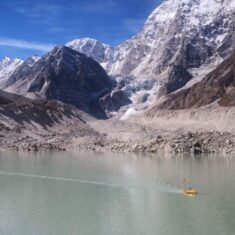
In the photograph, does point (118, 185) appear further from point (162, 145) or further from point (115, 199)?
point (162, 145)

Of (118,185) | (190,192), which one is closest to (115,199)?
(190,192)

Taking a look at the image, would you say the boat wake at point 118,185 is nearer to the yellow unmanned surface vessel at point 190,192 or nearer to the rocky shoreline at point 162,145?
the yellow unmanned surface vessel at point 190,192

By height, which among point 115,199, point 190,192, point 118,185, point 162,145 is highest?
point 162,145

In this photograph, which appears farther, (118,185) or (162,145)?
(162,145)

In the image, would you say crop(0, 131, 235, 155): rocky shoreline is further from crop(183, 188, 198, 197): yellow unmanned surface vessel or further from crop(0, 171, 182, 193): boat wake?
crop(183, 188, 198, 197): yellow unmanned surface vessel

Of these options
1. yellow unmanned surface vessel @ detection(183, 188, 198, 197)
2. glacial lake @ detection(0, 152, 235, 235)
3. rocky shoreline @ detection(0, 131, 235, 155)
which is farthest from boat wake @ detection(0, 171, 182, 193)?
rocky shoreline @ detection(0, 131, 235, 155)

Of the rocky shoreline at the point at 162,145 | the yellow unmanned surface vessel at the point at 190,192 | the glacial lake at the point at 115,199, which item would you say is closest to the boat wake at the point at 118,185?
the glacial lake at the point at 115,199

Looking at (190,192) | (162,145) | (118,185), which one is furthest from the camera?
(162,145)
